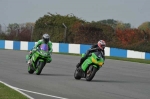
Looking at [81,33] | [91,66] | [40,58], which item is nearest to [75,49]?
[81,33]

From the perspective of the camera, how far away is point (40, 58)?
18484 mm

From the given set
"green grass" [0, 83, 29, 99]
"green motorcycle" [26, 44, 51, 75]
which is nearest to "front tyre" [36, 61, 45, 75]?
"green motorcycle" [26, 44, 51, 75]

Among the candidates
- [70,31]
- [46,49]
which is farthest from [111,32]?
[46,49]

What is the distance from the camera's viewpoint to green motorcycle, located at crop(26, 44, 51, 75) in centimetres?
1834

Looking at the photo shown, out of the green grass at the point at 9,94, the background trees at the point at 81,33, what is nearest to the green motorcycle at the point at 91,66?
the green grass at the point at 9,94

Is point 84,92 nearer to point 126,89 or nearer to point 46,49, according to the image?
point 126,89

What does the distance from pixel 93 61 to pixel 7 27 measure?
3759 centimetres

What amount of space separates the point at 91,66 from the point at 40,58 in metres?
2.59

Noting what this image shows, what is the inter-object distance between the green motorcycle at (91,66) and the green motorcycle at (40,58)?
1.80 metres

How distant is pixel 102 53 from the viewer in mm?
16344

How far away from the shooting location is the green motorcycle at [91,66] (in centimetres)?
1622

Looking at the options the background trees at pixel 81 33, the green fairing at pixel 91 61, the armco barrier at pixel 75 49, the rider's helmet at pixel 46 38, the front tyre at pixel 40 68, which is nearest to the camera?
the green fairing at pixel 91 61

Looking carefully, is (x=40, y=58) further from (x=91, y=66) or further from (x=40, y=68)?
(x=91, y=66)

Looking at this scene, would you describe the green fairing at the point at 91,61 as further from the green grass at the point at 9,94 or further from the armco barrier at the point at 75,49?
the armco barrier at the point at 75,49
